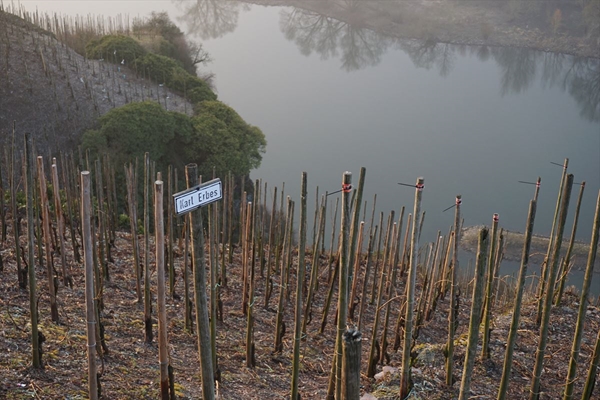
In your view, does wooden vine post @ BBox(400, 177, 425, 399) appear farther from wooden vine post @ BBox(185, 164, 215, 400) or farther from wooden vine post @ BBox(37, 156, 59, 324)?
wooden vine post @ BBox(37, 156, 59, 324)

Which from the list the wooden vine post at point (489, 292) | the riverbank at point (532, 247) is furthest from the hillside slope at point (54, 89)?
the wooden vine post at point (489, 292)

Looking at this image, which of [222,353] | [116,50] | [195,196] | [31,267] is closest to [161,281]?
[195,196]

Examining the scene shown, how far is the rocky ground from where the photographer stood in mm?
4449

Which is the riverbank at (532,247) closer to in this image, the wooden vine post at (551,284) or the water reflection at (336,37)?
the wooden vine post at (551,284)

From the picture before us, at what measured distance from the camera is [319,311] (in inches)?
288

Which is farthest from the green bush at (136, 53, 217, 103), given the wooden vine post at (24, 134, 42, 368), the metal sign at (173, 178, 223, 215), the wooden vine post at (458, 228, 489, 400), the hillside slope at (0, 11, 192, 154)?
the metal sign at (173, 178, 223, 215)

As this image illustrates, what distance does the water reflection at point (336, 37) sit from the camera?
26.6 meters

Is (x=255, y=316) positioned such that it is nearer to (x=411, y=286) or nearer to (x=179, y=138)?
(x=411, y=286)

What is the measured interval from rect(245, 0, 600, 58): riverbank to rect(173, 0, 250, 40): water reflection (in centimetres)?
259

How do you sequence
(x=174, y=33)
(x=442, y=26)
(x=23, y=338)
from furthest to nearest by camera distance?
(x=442, y=26), (x=174, y=33), (x=23, y=338)

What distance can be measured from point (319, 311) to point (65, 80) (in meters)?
8.82

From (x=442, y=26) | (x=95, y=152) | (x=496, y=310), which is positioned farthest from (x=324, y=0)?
(x=496, y=310)

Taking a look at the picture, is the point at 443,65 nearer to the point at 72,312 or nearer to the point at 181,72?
the point at 181,72

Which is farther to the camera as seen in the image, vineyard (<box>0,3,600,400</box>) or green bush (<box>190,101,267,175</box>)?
green bush (<box>190,101,267,175</box>)
